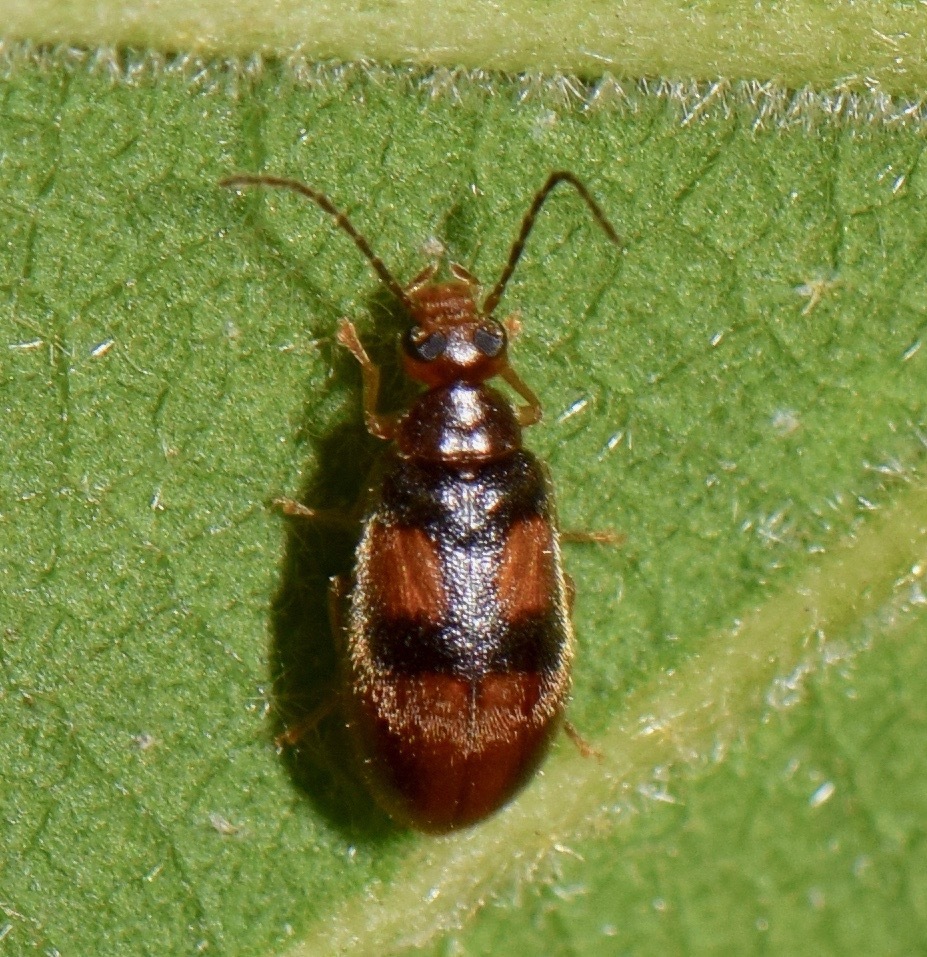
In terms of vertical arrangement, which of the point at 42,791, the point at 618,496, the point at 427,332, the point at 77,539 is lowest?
the point at 42,791

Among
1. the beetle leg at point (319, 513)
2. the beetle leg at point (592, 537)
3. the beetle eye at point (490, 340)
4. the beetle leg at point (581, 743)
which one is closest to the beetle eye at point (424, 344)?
the beetle eye at point (490, 340)

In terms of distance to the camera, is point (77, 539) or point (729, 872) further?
point (729, 872)

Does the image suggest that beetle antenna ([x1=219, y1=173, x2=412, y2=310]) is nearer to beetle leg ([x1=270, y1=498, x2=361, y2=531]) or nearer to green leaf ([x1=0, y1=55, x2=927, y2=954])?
green leaf ([x1=0, y1=55, x2=927, y2=954])

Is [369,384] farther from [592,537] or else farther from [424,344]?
[592,537]

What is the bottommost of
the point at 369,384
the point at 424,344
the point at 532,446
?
the point at 532,446

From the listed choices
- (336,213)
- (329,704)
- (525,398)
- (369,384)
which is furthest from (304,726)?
(336,213)

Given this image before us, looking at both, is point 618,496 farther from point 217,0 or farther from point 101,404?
point 217,0

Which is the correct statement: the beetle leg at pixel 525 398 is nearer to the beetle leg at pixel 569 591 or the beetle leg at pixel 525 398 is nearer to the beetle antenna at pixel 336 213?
the beetle antenna at pixel 336 213

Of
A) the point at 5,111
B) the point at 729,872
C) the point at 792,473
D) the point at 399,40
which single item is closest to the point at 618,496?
the point at 792,473
